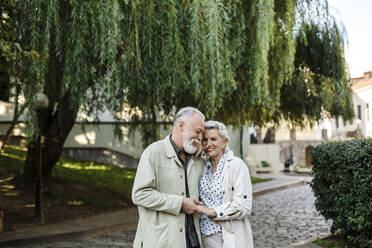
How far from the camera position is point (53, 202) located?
34.2ft

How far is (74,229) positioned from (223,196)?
19.4 ft

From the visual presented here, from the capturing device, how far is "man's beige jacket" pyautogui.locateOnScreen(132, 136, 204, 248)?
2852mm

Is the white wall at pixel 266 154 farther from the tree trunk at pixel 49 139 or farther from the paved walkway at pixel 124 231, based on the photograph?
the tree trunk at pixel 49 139

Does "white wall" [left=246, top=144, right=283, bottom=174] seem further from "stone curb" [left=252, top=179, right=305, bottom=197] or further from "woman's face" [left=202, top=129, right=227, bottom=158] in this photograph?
"woman's face" [left=202, top=129, right=227, bottom=158]

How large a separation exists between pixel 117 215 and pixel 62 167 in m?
7.05

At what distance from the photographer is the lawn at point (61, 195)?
9.30 meters

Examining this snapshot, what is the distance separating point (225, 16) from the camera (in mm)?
6391

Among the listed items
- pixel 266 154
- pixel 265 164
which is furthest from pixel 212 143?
pixel 266 154

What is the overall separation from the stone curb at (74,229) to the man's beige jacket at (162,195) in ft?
17.3

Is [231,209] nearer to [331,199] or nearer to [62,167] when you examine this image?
[331,199]

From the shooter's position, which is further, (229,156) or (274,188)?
(274,188)

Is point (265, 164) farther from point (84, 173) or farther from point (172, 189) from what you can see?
point (172, 189)

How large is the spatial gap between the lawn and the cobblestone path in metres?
2.04

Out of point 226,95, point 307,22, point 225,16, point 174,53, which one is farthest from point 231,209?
point 307,22
